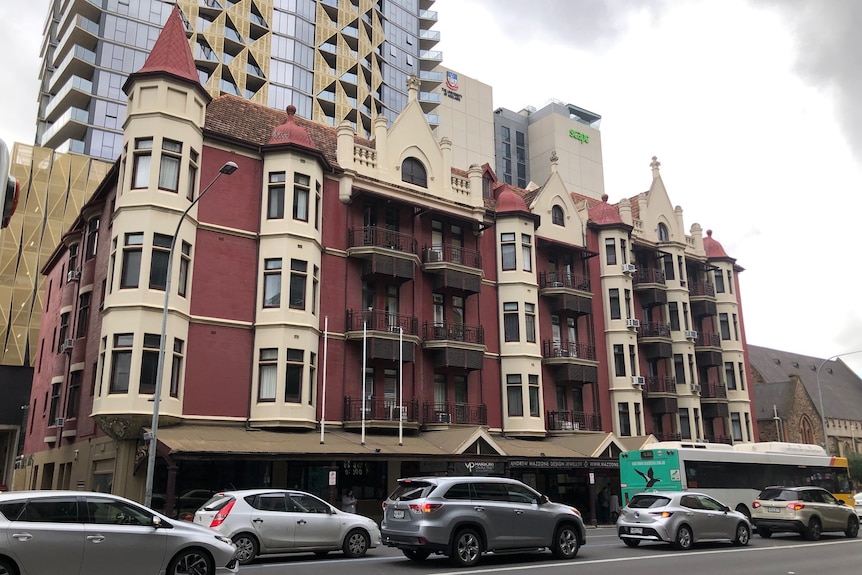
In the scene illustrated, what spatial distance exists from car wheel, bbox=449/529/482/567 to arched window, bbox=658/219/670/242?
3391cm

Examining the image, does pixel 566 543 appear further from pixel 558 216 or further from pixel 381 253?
pixel 558 216

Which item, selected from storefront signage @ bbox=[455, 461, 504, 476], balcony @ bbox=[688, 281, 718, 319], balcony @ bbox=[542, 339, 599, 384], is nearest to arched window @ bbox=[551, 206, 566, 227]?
balcony @ bbox=[542, 339, 599, 384]

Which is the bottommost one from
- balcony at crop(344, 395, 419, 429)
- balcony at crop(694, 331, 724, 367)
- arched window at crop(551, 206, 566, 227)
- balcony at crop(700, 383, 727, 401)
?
balcony at crop(344, 395, 419, 429)

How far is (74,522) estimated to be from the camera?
1056 cm

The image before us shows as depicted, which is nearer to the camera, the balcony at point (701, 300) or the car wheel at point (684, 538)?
the car wheel at point (684, 538)

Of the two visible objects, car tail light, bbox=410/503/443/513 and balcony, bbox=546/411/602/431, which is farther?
balcony, bbox=546/411/602/431

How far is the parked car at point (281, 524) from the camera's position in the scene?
15352 mm

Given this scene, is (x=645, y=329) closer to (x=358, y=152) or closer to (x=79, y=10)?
(x=358, y=152)

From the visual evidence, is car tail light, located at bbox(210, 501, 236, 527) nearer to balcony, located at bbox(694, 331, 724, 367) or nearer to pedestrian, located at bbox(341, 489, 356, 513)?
pedestrian, located at bbox(341, 489, 356, 513)

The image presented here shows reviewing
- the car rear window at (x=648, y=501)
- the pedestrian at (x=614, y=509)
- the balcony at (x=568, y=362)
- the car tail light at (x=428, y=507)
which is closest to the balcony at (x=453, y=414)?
the balcony at (x=568, y=362)

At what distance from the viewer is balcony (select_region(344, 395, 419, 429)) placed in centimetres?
2867

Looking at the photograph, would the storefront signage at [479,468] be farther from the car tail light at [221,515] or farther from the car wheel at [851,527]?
the car tail light at [221,515]

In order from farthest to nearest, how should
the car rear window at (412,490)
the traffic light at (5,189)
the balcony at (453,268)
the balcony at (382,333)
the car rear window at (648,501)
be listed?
the balcony at (453,268), the balcony at (382,333), the car rear window at (648,501), the car rear window at (412,490), the traffic light at (5,189)

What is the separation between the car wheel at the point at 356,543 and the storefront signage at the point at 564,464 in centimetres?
1306
